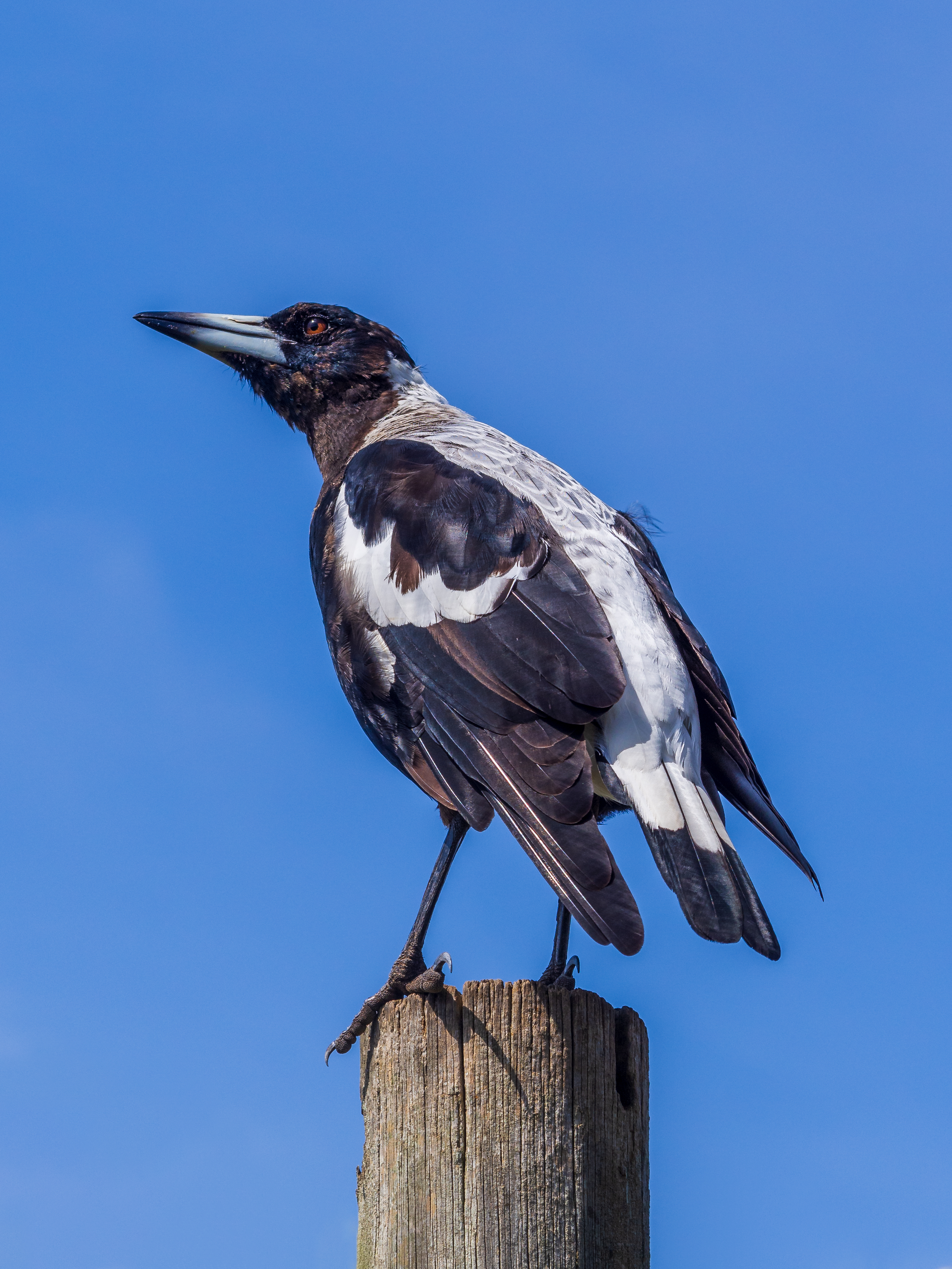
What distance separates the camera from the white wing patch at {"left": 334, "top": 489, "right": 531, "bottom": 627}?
3637mm

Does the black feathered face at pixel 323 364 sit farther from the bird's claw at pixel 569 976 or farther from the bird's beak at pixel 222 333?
the bird's claw at pixel 569 976

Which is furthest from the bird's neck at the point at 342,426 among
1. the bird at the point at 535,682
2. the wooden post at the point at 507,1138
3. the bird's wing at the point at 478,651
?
the wooden post at the point at 507,1138

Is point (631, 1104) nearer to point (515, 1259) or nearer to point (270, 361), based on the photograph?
point (515, 1259)

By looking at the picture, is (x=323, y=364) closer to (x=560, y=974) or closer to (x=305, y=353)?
(x=305, y=353)

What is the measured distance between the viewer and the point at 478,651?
11.5 feet

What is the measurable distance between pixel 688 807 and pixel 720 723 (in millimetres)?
662

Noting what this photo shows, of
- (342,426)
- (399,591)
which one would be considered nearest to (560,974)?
(399,591)

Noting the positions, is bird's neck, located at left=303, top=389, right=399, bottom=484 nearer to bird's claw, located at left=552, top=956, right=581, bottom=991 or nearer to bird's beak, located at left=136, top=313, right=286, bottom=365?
bird's beak, located at left=136, top=313, right=286, bottom=365

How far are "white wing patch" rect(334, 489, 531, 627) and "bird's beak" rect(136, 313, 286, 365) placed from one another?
1.43 meters

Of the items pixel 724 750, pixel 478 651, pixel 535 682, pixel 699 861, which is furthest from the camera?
pixel 724 750

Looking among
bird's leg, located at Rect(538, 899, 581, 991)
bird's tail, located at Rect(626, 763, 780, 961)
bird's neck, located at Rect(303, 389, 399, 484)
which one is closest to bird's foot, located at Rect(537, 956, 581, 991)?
bird's leg, located at Rect(538, 899, 581, 991)

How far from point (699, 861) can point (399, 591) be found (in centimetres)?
124

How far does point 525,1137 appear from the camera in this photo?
2650 millimetres

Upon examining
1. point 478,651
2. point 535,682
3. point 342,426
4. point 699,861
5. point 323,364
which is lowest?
point 699,861
